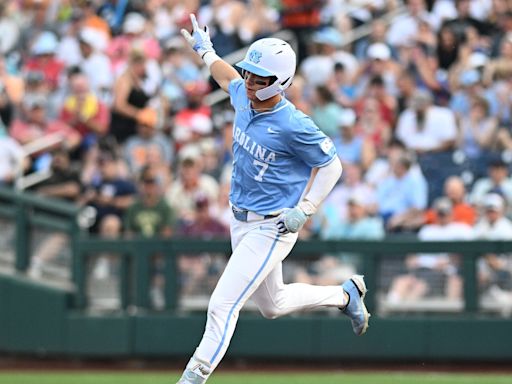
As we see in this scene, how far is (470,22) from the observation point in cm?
1562

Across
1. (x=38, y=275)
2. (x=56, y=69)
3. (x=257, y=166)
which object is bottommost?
(x=38, y=275)

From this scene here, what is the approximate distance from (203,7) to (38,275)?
5176 mm

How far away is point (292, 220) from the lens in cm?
838

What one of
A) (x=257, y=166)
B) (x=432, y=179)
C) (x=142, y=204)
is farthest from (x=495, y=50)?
(x=257, y=166)

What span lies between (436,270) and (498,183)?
3.69 feet

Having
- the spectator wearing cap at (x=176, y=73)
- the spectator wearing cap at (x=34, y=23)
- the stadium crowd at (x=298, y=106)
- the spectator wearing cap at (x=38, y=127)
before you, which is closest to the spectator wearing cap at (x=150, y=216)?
the stadium crowd at (x=298, y=106)

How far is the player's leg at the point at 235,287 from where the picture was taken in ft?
27.1

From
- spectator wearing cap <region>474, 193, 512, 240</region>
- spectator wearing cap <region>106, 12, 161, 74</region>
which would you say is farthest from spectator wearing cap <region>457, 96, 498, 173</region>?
spectator wearing cap <region>106, 12, 161, 74</region>

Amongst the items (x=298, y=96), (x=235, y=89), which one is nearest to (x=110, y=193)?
(x=298, y=96)

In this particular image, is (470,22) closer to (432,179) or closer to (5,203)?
(432,179)

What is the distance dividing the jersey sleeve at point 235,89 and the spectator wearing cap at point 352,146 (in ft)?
16.7
